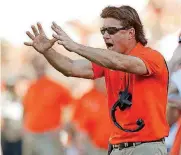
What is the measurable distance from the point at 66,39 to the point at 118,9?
2.35 feet

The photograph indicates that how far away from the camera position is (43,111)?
1331 centimetres

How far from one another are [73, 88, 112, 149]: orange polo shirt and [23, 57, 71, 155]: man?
45cm

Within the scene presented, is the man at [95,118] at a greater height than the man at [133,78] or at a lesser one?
lesser

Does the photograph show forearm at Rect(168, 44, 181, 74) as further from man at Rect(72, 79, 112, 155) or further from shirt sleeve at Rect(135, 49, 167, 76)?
man at Rect(72, 79, 112, 155)

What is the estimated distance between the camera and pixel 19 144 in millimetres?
14508

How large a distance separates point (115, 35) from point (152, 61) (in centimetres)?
37

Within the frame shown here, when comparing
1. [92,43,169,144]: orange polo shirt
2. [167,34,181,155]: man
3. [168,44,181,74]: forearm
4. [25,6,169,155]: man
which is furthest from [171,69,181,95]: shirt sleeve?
[92,43,169,144]: orange polo shirt

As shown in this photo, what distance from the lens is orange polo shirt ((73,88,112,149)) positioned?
39.8 ft

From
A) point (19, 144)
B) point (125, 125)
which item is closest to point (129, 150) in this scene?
point (125, 125)

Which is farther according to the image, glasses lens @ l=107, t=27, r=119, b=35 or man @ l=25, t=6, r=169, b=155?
glasses lens @ l=107, t=27, r=119, b=35

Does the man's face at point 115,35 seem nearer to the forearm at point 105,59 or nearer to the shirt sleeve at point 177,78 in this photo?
the forearm at point 105,59

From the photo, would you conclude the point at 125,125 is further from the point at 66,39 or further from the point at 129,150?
the point at 66,39

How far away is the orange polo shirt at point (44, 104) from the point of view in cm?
1316

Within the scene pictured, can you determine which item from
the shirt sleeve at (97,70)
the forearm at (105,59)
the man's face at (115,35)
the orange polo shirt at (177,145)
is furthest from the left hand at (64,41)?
the orange polo shirt at (177,145)
